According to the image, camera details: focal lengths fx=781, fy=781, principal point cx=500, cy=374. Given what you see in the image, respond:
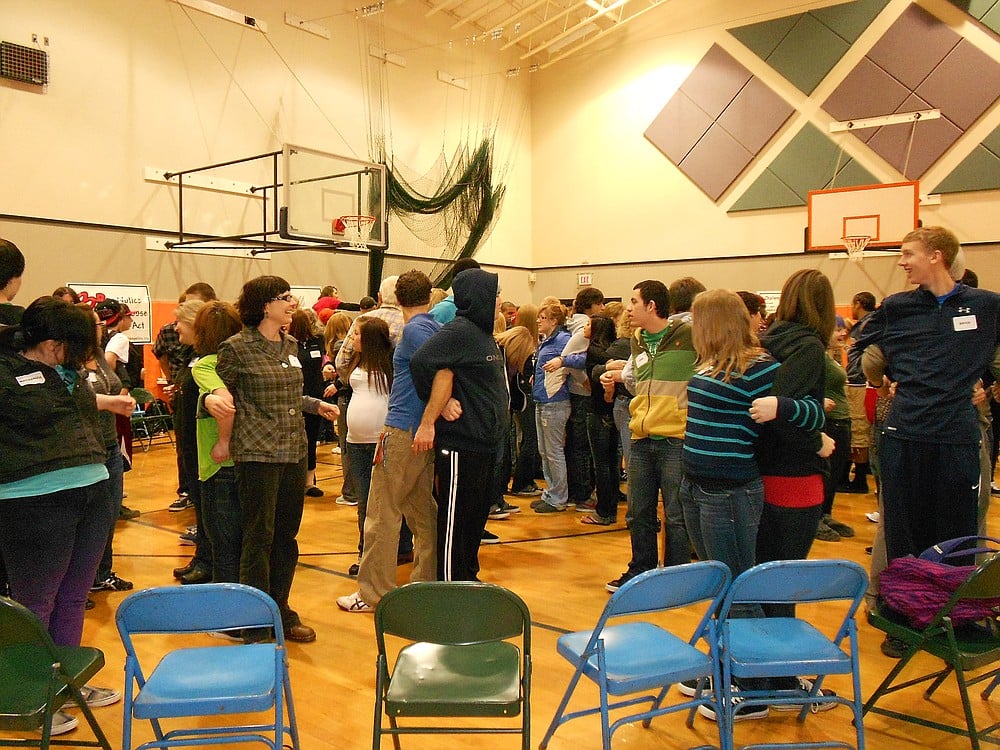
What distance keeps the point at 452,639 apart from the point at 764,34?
1176 centimetres

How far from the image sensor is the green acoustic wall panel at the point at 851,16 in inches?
420

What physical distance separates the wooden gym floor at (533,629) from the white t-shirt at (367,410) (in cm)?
80

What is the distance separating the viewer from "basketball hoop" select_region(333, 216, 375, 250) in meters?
9.62

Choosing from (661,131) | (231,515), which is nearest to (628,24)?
(661,131)

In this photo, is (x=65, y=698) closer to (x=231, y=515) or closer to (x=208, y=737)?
(x=208, y=737)

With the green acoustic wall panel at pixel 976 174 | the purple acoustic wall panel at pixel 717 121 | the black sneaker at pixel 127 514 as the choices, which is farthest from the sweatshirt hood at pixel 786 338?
the purple acoustic wall panel at pixel 717 121

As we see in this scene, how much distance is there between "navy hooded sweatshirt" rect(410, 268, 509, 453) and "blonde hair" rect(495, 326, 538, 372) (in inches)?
73.2

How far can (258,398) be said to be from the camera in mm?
3064

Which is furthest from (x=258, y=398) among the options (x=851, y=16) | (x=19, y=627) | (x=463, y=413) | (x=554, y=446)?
(x=851, y=16)

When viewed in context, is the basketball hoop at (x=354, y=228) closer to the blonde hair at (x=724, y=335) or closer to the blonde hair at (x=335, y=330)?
the blonde hair at (x=335, y=330)

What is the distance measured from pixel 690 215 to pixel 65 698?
1163cm

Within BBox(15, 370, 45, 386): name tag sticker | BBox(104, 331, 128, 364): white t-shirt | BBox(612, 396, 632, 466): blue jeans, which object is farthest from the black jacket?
BBox(612, 396, 632, 466): blue jeans

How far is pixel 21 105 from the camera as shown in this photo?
7707mm

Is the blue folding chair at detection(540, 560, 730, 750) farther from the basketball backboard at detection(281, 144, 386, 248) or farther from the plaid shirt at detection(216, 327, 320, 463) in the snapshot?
the basketball backboard at detection(281, 144, 386, 248)
